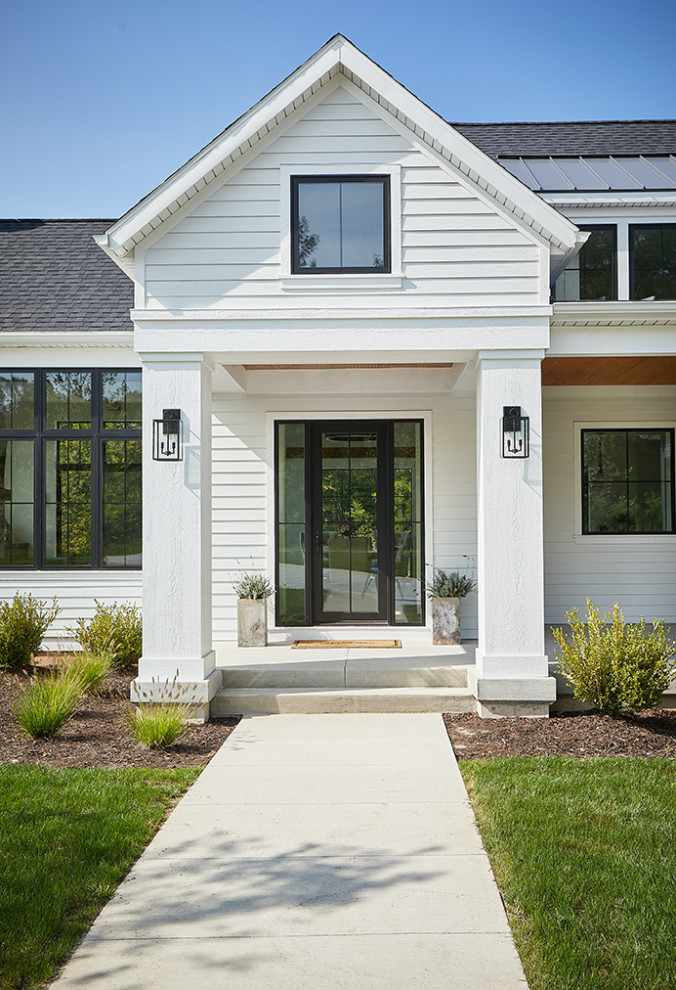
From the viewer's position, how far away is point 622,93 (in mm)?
14477

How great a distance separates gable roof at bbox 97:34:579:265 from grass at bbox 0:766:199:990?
13.9 ft

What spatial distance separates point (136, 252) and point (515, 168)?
228 inches

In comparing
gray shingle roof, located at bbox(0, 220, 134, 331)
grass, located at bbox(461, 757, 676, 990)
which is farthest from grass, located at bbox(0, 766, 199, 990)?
gray shingle roof, located at bbox(0, 220, 134, 331)

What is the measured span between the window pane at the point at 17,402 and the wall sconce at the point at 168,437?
142 inches

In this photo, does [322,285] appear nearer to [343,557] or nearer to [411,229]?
[411,229]

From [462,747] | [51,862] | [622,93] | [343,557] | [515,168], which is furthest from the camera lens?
[622,93]

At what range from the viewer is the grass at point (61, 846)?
297cm

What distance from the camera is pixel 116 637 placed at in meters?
7.73

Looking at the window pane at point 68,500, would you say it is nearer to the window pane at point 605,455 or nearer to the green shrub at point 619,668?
the green shrub at point 619,668

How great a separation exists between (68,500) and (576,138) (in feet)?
28.4

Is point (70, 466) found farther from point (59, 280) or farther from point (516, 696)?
point (516, 696)

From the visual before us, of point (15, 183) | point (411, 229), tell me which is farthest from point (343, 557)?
point (15, 183)

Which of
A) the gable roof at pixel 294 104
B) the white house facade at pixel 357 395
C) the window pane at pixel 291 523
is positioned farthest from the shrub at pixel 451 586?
the gable roof at pixel 294 104

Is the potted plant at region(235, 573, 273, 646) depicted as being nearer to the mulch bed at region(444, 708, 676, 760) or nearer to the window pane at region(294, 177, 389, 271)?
the mulch bed at region(444, 708, 676, 760)
